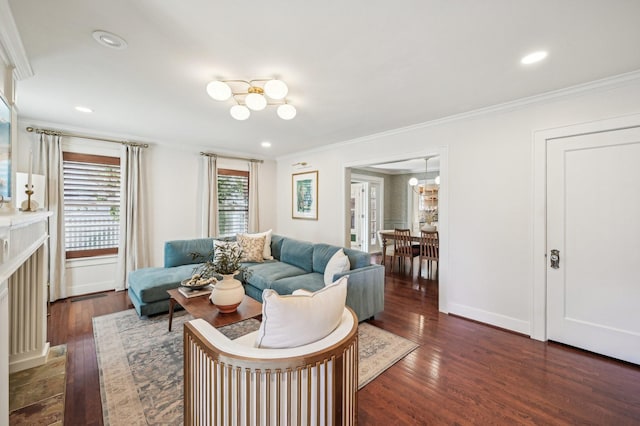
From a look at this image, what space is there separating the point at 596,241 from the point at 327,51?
9.71ft

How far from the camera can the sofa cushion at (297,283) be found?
3.11 meters

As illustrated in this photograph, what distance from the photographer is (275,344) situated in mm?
1274

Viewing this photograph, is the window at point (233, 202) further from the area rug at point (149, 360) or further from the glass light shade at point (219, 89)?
the glass light shade at point (219, 89)

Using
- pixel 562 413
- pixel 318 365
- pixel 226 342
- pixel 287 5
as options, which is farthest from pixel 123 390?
pixel 562 413

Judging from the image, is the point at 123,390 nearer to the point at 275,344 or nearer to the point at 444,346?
the point at 275,344

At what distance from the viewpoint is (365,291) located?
3.02m

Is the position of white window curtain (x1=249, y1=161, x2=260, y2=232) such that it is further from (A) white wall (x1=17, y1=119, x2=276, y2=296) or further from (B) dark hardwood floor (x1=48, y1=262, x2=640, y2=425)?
(B) dark hardwood floor (x1=48, y1=262, x2=640, y2=425)

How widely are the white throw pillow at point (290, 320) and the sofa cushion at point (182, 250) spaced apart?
3287 millimetres

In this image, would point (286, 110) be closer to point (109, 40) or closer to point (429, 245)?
point (109, 40)

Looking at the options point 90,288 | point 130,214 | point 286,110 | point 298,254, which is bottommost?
point 90,288

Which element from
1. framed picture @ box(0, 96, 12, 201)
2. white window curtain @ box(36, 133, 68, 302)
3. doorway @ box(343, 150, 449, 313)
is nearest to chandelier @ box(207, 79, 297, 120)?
framed picture @ box(0, 96, 12, 201)

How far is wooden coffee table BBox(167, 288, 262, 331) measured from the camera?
224 centimetres

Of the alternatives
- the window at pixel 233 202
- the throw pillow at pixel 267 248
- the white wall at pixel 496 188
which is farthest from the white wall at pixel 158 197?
the white wall at pixel 496 188

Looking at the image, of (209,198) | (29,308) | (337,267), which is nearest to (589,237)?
(337,267)
